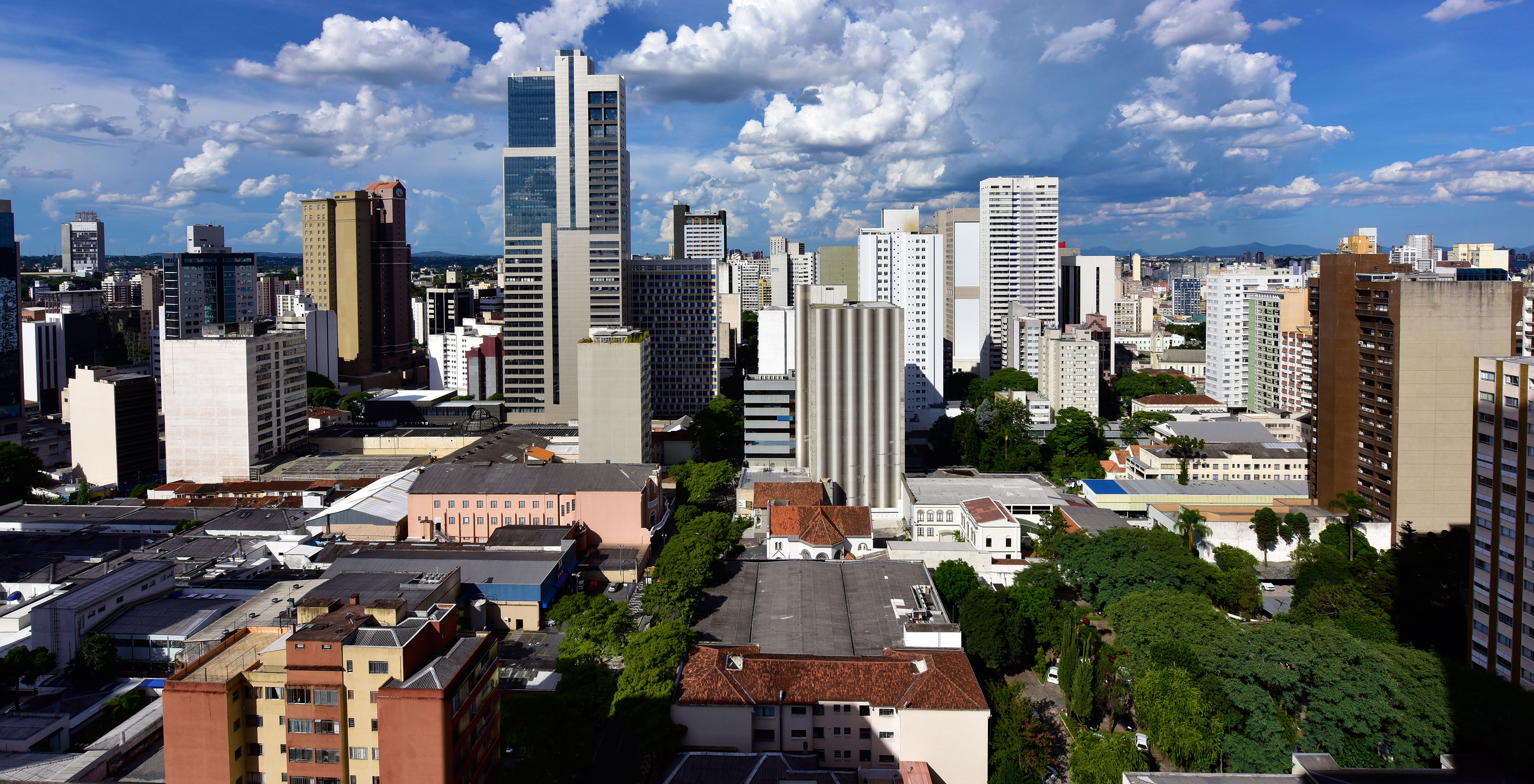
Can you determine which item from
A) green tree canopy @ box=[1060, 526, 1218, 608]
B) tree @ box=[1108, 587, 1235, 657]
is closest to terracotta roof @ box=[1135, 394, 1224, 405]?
green tree canopy @ box=[1060, 526, 1218, 608]

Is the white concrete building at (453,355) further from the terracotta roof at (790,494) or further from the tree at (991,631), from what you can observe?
the tree at (991,631)

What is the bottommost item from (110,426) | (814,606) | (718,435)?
(814,606)

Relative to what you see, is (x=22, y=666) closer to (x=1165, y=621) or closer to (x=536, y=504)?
(x=536, y=504)

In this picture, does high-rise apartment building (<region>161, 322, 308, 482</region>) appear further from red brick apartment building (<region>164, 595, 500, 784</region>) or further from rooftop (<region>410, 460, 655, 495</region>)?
red brick apartment building (<region>164, 595, 500, 784</region>)

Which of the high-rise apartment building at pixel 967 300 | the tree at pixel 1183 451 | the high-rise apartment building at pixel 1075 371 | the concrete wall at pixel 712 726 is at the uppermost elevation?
the high-rise apartment building at pixel 967 300

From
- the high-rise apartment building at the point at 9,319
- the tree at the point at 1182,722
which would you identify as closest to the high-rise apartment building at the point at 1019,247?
the tree at the point at 1182,722

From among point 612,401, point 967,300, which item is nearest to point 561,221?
point 967,300
